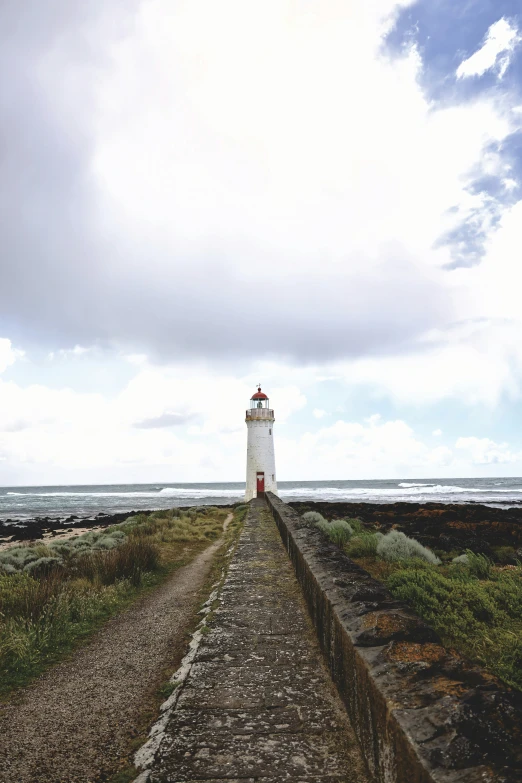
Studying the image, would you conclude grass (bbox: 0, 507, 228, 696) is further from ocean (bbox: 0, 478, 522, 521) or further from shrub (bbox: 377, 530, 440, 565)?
ocean (bbox: 0, 478, 522, 521)

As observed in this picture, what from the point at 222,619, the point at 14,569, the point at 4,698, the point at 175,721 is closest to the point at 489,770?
the point at 175,721

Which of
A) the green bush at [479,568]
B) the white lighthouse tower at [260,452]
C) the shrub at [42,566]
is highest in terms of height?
the white lighthouse tower at [260,452]

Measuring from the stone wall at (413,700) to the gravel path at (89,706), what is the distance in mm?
1591

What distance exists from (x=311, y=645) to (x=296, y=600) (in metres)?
1.22

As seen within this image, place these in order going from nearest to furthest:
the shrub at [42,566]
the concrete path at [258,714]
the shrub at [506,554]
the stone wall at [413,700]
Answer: the stone wall at [413,700]
the concrete path at [258,714]
the shrub at [42,566]
the shrub at [506,554]

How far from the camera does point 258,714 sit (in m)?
2.70

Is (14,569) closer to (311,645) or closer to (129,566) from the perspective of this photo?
(129,566)

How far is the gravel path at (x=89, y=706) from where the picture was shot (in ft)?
9.28

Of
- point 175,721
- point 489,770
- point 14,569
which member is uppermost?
point 489,770

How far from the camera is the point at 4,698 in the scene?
12.8 ft

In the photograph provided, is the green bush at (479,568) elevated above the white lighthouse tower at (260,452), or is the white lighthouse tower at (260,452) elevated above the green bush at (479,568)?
the white lighthouse tower at (260,452)

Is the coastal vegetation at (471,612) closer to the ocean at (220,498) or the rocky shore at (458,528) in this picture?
the rocky shore at (458,528)

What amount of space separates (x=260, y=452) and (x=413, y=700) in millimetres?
24783

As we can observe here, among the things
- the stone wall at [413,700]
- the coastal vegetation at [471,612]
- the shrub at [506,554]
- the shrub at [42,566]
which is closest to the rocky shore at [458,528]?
the shrub at [506,554]
